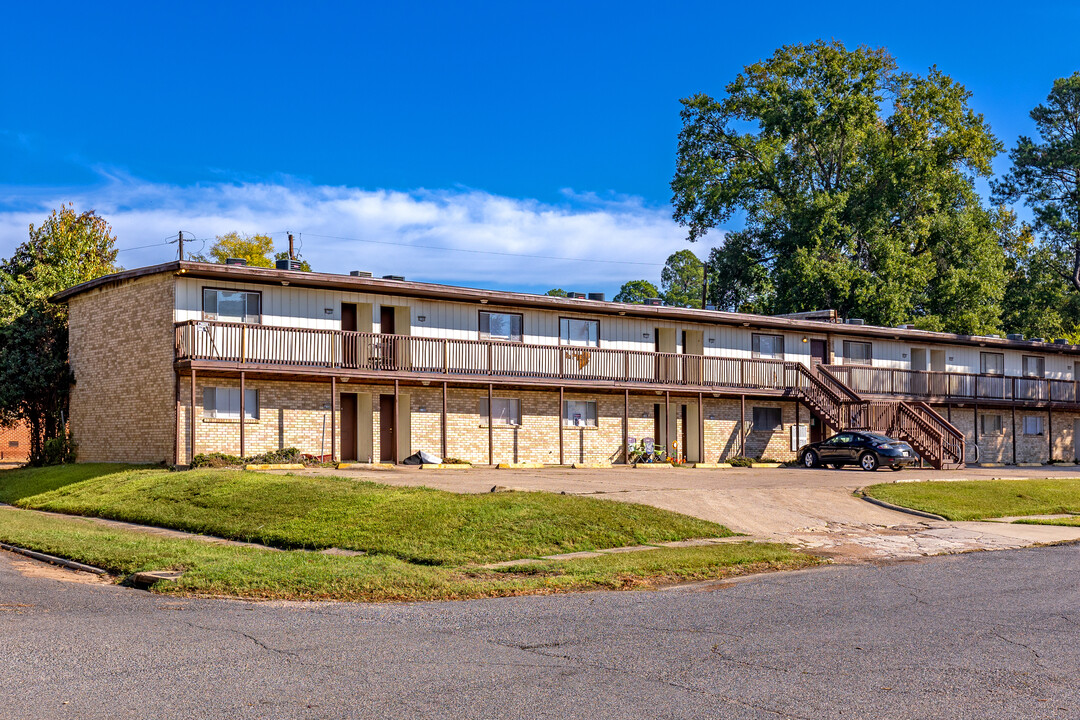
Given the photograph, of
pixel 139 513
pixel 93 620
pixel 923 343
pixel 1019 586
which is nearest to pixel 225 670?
pixel 93 620

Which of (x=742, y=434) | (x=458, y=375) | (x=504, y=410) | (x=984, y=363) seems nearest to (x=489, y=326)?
(x=504, y=410)

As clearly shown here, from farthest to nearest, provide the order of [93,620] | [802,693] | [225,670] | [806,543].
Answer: [806,543] → [93,620] → [225,670] → [802,693]

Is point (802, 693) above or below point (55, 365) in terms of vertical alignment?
below

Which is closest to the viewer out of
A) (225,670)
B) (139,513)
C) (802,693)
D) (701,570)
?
(802,693)

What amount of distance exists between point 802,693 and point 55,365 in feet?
103

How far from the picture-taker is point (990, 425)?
153 ft

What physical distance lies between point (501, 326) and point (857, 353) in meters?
16.4

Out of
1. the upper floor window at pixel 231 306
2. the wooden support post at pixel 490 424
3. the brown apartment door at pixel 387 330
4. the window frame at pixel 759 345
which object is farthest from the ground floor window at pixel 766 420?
the upper floor window at pixel 231 306

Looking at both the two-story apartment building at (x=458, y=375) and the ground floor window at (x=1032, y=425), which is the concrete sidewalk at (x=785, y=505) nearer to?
the two-story apartment building at (x=458, y=375)

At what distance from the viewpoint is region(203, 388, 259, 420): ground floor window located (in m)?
29.0

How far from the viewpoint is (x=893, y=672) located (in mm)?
7973

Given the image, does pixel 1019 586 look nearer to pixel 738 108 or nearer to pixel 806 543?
pixel 806 543

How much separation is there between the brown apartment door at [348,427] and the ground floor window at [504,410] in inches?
161

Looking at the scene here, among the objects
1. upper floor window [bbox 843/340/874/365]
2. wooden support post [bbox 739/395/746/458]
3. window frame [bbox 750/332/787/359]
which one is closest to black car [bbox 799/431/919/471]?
wooden support post [bbox 739/395/746/458]
